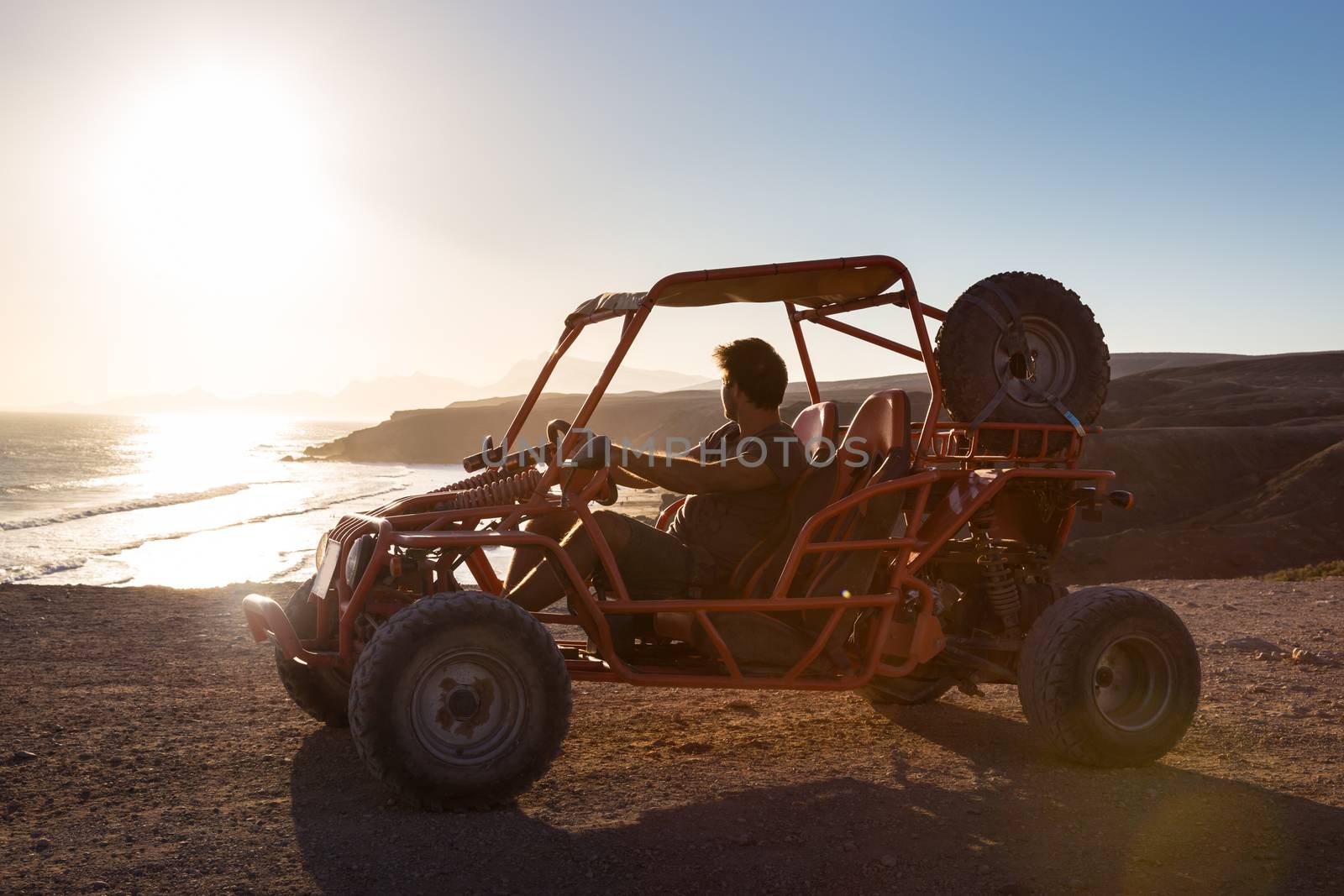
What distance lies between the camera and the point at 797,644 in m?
5.31

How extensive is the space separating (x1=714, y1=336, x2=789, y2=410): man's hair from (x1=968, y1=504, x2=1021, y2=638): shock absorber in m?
1.35

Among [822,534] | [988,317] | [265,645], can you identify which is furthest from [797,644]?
[265,645]

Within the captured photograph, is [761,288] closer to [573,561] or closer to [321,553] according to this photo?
[573,561]

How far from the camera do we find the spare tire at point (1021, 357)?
572 cm

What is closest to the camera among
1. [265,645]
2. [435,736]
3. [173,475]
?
[435,736]

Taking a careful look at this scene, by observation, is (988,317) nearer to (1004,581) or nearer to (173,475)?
(1004,581)

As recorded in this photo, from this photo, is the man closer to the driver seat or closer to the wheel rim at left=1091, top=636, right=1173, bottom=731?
the driver seat

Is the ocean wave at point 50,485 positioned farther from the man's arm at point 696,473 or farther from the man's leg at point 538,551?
the man's arm at point 696,473

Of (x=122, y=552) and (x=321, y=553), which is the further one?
(x=122, y=552)

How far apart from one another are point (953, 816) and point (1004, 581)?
1684 mm

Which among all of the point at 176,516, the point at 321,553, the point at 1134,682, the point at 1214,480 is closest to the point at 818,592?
the point at 1134,682

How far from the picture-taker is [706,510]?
554 centimetres

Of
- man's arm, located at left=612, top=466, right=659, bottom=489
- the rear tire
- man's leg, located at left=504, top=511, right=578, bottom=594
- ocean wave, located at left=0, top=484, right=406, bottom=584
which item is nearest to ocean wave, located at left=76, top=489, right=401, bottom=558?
ocean wave, located at left=0, top=484, right=406, bottom=584

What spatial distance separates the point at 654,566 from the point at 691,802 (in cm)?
112
